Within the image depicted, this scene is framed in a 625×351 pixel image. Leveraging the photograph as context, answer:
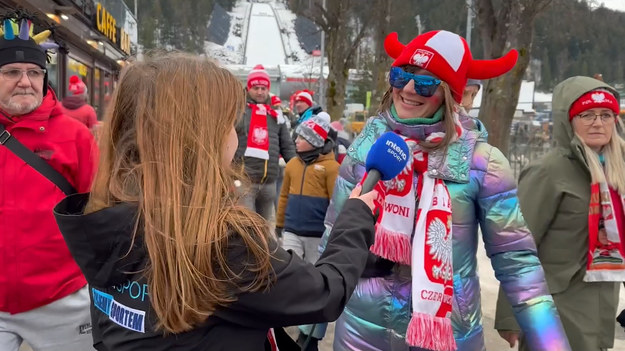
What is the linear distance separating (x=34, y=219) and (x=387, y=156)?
69.9 inches

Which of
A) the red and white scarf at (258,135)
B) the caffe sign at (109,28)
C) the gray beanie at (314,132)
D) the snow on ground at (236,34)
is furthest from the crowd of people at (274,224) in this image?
the snow on ground at (236,34)

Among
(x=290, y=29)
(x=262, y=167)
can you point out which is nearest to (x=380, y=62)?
(x=262, y=167)

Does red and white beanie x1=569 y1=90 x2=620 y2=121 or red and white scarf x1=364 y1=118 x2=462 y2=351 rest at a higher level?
red and white beanie x1=569 y1=90 x2=620 y2=121

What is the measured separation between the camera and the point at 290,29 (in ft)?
322

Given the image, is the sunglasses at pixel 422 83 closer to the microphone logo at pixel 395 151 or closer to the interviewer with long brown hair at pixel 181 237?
the microphone logo at pixel 395 151

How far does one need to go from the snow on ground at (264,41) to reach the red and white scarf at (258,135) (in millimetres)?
70077

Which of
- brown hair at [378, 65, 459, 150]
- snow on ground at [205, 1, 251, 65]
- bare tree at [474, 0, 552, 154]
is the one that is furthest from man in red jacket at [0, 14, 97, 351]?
snow on ground at [205, 1, 251, 65]

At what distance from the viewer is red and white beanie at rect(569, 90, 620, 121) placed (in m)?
3.11

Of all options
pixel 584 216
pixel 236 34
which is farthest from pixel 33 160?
pixel 236 34

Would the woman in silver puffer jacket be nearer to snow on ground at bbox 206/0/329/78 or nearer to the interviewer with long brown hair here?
the interviewer with long brown hair

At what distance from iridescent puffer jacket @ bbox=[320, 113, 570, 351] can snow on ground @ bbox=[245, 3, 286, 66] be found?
244 feet

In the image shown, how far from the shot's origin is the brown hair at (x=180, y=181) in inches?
52.4

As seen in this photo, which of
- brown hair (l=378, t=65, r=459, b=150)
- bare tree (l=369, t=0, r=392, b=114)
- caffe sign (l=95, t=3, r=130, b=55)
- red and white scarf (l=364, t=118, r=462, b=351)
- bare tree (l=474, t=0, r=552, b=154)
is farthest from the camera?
bare tree (l=369, t=0, r=392, b=114)

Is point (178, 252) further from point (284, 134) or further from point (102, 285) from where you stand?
point (284, 134)
